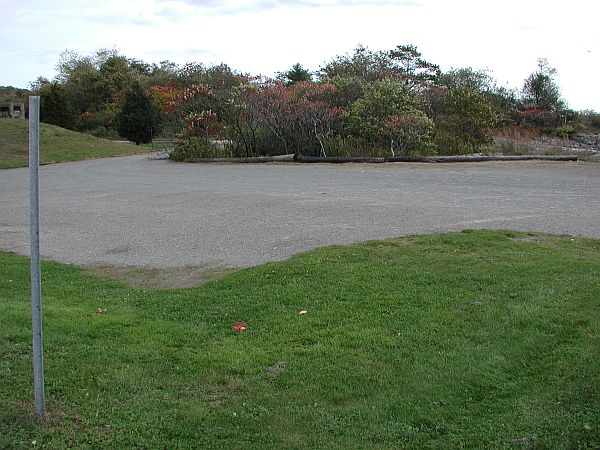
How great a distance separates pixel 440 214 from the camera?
1099 cm

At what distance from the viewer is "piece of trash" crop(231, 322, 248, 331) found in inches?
202

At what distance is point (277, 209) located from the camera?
12.3m

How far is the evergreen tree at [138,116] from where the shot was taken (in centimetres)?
4888

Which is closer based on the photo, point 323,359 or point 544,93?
point 323,359

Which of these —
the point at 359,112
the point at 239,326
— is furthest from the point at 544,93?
the point at 239,326

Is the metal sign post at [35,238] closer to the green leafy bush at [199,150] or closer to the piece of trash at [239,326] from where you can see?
the piece of trash at [239,326]

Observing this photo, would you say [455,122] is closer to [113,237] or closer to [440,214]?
[440,214]

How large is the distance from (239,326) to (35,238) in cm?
215

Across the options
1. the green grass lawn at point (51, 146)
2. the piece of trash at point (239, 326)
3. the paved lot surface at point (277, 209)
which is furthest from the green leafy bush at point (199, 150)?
the piece of trash at point (239, 326)

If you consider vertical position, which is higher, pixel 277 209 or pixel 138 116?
pixel 138 116

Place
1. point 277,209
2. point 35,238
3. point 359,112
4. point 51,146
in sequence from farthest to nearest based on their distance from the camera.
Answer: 1. point 51,146
2. point 359,112
3. point 277,209
4. point 35,238

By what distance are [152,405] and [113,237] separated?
666 cm

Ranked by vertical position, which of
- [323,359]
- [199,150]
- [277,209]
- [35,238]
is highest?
[199,150]

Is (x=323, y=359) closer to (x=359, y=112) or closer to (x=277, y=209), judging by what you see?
(x=277, y=209)
